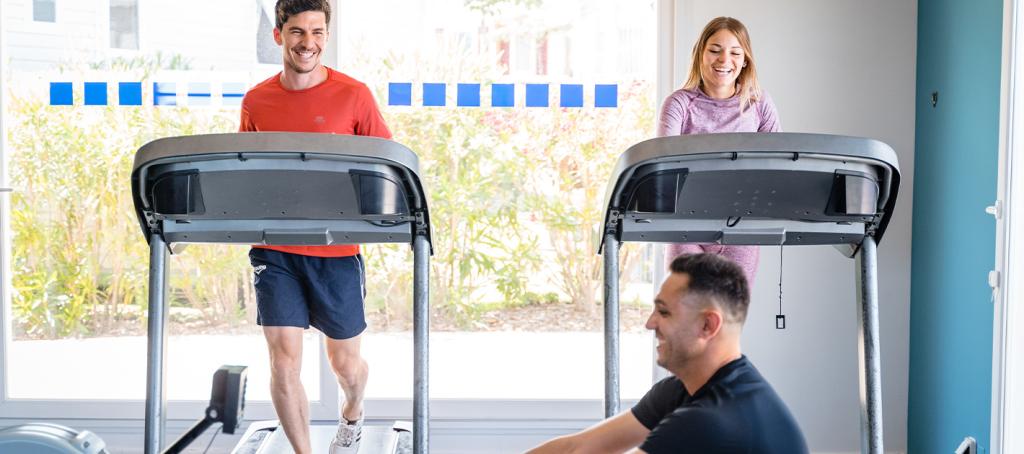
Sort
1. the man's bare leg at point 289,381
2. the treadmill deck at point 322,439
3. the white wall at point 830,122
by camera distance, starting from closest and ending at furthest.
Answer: the man's bare leg at point 289,381 < the treadmill deck at point 322,439 < the white wall at point 830,122

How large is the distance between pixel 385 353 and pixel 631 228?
160 centimetres

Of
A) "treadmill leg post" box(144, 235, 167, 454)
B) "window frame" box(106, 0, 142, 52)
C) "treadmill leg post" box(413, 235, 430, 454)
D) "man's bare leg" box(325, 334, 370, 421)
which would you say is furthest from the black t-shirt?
"window frame" box(106, 0, 142, 52)

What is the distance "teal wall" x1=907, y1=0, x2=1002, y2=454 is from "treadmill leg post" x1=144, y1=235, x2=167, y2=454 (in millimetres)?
2193

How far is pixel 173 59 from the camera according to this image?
11.6ft

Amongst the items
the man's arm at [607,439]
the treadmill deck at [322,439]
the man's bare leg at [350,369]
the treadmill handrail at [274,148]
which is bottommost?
the treadmill deck at [322,439]

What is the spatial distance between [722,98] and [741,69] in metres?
0.10

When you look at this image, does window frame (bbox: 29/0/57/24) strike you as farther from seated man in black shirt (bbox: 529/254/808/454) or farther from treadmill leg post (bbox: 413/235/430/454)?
seated man in black shirt (bbox: 529/254/808/454)

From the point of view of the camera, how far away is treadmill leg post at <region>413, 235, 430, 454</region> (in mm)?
2230

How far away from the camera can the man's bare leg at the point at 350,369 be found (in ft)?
9.71

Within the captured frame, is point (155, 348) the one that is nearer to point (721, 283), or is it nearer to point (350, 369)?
point (350, 369)

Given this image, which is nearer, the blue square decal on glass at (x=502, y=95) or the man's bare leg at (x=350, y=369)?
the man's bare leg at (x=350, y=369)

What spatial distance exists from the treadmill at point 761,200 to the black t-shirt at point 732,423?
1.89 feet

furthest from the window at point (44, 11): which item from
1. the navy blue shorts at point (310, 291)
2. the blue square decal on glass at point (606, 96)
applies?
the blue square decal on glass at point (606, 96)

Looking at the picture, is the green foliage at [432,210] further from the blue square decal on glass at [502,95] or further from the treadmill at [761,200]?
the treadmill at [761,200]
